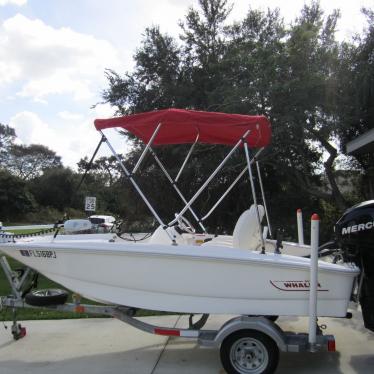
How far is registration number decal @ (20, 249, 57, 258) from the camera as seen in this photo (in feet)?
17.0

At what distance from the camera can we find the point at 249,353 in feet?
15.5

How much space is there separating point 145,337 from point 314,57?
32.1 ft

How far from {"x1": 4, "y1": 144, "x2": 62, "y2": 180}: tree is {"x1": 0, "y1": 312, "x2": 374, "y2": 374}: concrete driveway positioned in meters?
70.6

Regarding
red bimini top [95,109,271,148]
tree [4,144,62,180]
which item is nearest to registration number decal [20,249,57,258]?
red bimini top [95,109,271,148]

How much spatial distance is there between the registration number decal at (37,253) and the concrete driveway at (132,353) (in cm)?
115

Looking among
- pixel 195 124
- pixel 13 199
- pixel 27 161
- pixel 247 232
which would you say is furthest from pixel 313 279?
pixel 27 161

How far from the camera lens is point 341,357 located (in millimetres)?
5277

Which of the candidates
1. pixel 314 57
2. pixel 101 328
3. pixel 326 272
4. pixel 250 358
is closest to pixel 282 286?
pixel 326 272

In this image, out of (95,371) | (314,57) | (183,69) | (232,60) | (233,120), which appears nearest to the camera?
(95,371)

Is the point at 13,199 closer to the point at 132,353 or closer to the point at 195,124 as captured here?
the point at 132,353

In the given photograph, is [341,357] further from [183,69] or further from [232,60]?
[183,69]

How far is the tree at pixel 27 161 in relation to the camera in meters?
74.8

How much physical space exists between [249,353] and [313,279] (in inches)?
38.8

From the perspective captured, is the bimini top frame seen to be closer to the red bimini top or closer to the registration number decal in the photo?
the red bimini top
